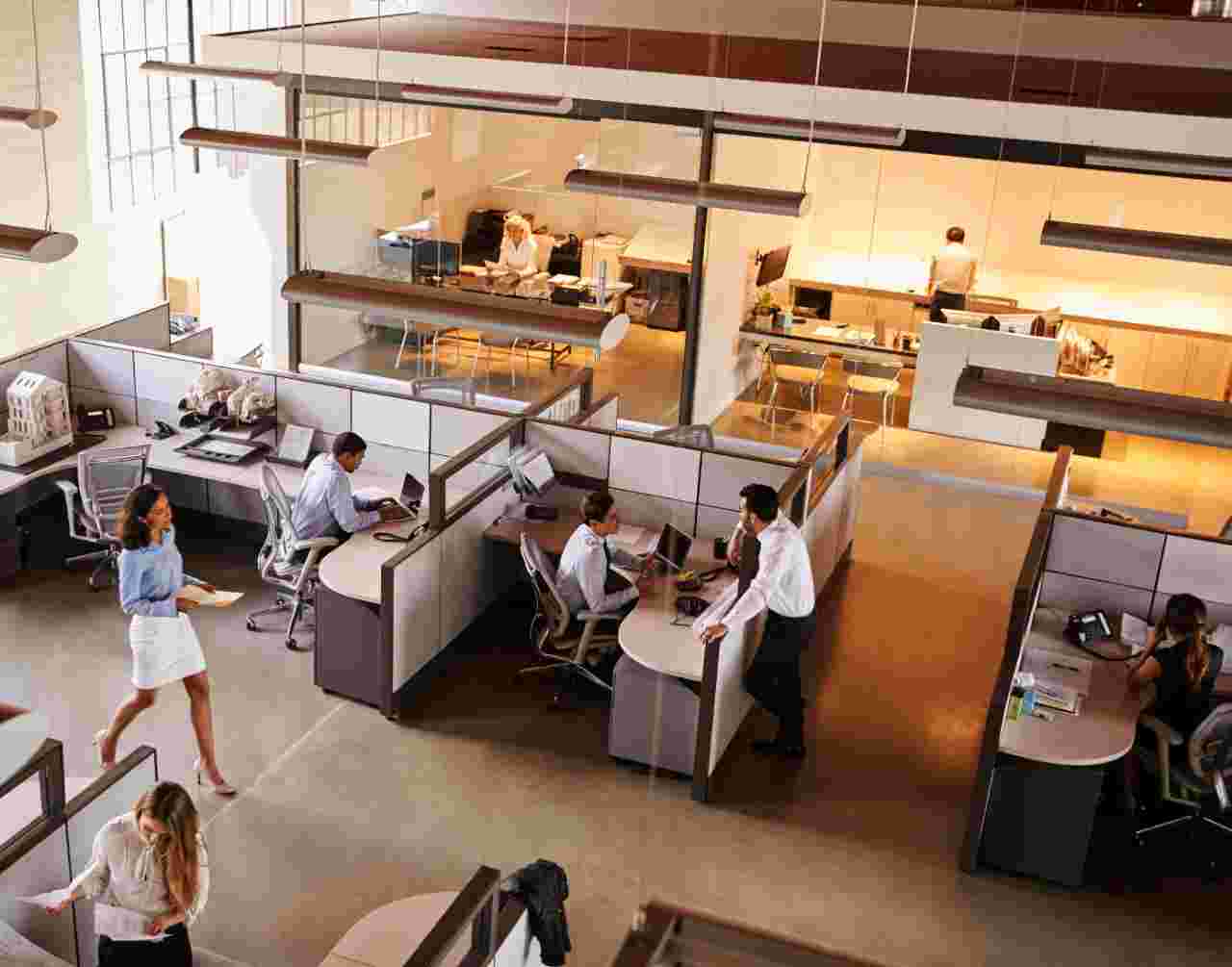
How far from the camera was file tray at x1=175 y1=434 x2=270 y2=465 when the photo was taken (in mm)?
7527

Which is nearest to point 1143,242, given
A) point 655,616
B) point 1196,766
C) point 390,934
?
point 1196,766

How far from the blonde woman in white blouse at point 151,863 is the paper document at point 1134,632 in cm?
420

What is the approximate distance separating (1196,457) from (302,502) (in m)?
7.42

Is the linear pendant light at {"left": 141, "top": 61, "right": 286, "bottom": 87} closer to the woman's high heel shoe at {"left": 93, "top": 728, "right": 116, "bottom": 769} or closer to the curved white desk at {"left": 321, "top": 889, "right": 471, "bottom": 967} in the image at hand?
the woman's high heel shoe at {"left": 93, "top": 728, "right": 116, "bottom": 769}

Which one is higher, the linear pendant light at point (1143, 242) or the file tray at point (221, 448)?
the linear pendant light at point (1143, 242)

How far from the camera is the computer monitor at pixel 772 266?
1088cm

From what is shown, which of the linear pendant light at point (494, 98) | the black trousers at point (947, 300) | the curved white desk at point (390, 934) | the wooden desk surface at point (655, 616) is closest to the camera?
the curved white desk at point (390, 934)

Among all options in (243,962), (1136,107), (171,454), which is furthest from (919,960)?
(1136,107)

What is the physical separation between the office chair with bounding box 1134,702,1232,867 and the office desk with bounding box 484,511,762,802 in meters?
1.76

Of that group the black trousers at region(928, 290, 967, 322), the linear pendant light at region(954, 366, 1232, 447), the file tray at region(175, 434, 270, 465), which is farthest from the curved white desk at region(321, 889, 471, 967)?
the black trousers at region(928, 290, 967, 322)

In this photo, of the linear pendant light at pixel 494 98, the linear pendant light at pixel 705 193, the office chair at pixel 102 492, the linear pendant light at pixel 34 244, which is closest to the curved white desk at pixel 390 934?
the linear pendant light at pixel 34 244

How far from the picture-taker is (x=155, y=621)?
18.0ft

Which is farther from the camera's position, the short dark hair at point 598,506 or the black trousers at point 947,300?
the black trousers at point 947,300

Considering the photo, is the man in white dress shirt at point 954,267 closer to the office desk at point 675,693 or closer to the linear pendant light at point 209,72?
the linear pendant light at point 209,72
